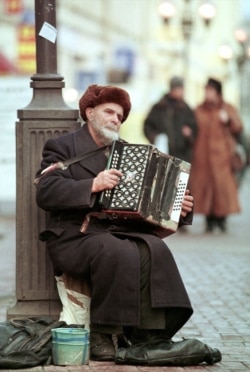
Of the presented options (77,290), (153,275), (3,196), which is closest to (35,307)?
(77,290)

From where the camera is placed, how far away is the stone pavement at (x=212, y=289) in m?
7.46

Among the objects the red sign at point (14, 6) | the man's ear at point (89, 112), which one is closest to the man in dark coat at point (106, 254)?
the man's ear at point (89, 112)

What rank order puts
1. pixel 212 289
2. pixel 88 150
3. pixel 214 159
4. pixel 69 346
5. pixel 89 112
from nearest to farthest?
pixel 69 346 < pixel 88 150 < pixel 89 112 < pixel 212 289 < pixel 214 159

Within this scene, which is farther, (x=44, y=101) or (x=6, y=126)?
(x=6, y=126)

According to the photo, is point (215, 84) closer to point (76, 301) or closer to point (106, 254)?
point (76, 301)

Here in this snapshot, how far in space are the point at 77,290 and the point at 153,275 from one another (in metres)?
0.52

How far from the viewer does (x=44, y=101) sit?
8.26 metres

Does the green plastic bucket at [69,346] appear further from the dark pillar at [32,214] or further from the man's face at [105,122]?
the man's face at [105,122]

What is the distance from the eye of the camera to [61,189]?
24.2 feet

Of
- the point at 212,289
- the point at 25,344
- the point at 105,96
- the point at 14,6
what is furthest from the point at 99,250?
the point at 14,6

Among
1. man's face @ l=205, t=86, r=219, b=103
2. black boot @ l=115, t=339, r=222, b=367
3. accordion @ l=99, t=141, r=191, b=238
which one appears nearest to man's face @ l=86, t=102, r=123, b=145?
accordion @ l=99, t=141, r=191, b=238

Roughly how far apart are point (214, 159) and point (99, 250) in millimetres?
10803

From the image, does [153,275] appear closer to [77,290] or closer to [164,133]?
[77,290]

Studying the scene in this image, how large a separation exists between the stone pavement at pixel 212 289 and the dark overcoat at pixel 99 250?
34cm
